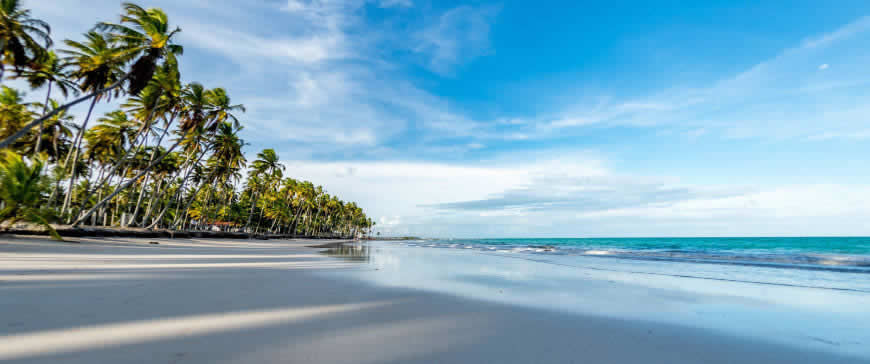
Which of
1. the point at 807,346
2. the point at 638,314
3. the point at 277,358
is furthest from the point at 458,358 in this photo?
the point at 807,346

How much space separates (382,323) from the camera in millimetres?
3357

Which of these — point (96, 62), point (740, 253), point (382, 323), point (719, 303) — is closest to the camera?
point (382, 323)

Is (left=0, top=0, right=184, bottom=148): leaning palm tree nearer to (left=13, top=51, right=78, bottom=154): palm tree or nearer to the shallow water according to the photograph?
(left=13, top=51, right=78, bottom=154): palm tree

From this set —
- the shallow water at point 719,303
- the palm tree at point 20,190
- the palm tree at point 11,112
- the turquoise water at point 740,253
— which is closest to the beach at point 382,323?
the shallow water at point 719,303

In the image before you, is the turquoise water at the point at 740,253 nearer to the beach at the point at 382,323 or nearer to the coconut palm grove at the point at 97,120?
the beach at the point at 382,323

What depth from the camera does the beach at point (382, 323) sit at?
2.41m

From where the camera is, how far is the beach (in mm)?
2410

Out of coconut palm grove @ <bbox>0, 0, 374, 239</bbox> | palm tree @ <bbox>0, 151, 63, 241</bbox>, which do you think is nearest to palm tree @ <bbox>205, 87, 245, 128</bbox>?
coconut palm grove @ <bbox>0, 0, 374, 239</bbox>

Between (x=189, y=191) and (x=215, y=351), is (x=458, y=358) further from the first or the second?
(x=189, y=191)

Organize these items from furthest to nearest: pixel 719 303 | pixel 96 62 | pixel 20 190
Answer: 1. pixel 96 62
2. pixel 20 190
3. pixel 719 303

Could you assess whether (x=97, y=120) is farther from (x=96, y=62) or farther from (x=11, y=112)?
(x=96, y=62)

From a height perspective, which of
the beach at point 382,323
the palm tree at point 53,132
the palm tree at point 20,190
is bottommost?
the beach at point 382,323

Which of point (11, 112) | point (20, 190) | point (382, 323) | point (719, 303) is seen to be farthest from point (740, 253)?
point (11, 112)

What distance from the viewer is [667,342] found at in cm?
320
